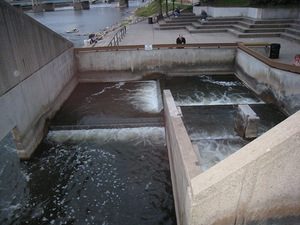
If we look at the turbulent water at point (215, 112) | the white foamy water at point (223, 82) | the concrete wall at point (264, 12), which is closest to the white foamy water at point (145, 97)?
the turbulent water at point (215, 112)

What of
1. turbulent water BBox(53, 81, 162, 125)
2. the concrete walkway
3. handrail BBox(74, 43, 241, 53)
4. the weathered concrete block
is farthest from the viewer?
handrail BBox(74, 43, 241, 53)

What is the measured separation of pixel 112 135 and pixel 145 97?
175 inches

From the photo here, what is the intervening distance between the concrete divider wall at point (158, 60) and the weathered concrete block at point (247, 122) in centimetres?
862

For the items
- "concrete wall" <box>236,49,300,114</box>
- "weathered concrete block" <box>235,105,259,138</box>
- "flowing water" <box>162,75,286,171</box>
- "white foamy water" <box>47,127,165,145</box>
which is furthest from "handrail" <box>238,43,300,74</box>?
"white foamy water" <box>47,127,165,145</box>

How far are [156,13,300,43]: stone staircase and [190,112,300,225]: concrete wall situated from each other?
16.7m

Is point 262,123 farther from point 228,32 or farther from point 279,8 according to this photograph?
point 279,8

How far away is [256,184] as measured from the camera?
3551 mm

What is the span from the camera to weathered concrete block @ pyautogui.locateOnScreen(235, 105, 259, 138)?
365 inches

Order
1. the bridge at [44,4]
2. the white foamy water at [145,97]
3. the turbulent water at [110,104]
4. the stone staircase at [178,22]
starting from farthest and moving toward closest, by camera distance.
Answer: the bridge at [44,4] → the stone staircase at [178,22] → the white foamy water at [145,97] → the turbulent water at [110,104]

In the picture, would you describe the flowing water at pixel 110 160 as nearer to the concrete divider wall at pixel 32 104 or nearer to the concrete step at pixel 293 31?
the concrete divider wall at pixel 32 104

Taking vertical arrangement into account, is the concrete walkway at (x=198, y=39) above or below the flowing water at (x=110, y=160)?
above

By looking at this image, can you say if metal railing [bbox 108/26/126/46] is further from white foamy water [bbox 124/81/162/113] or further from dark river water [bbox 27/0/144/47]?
dark river water [bbox 27/0/144/47]

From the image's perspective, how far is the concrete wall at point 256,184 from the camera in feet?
11.1

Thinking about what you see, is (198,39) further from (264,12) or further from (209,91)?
(209,91)
